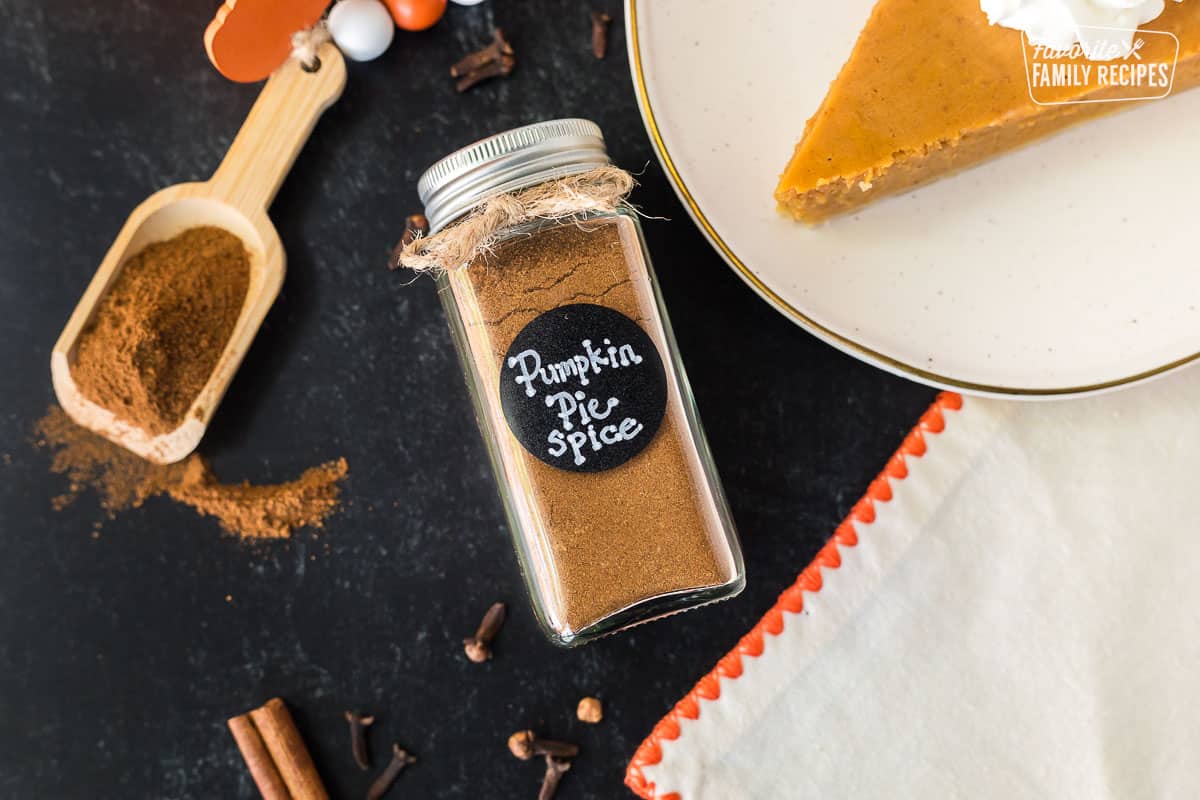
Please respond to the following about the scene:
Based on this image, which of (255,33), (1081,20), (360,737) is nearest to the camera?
(1081,20)

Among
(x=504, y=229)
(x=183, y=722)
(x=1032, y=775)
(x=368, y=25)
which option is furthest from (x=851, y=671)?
(x=368, y=25)

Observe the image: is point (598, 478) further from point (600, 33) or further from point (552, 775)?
point (600, 33)

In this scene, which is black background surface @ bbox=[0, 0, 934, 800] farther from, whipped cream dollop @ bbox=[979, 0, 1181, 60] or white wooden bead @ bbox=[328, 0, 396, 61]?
whipped cream dollop @ bbox=[979, 0, 1181, 60]

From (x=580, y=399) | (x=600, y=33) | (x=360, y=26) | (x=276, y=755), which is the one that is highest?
(x=360, y=26)

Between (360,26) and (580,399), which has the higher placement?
(360,26)

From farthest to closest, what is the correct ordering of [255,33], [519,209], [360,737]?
1. [360,737]
2. [255,33]
3. [519,209]

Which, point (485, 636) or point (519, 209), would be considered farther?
point (485, 636)

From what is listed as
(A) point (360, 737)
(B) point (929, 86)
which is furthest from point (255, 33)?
(A) point (360, 737)

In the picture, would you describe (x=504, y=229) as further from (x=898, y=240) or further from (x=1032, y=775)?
(x=1032, y=775)
